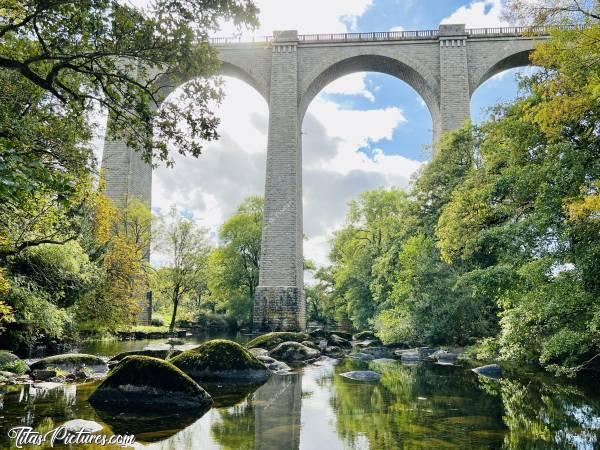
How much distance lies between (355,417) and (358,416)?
83 mm

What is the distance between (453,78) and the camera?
2856 cm

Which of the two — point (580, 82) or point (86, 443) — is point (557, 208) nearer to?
point (580, 82)

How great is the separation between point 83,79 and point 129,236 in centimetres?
2310

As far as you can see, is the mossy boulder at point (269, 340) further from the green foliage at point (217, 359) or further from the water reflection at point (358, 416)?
the water reflection at point (358, 416)

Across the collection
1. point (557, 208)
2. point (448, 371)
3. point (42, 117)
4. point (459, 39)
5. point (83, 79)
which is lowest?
point (448, 371)

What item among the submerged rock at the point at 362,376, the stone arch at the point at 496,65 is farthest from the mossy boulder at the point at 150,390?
the stone arch at the point at 496,65

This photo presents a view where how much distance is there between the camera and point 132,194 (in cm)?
3053

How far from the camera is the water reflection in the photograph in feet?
19.0

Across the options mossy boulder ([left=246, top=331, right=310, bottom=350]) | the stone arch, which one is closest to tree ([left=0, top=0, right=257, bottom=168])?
mossy boulder ([left=246, top=331, right=310, bottom=350])

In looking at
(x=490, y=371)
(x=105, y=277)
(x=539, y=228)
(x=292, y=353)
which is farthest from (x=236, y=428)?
(x=105, y=277)

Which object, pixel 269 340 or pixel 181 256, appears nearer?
pixel 269 340

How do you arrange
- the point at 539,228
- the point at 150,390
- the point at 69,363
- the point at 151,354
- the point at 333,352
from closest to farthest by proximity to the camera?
the point at 150,390
the point at 539,228
the point at 69,363
the point at 151,354
the point at 333,352

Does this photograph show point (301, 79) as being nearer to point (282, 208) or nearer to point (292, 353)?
point (282, 208)

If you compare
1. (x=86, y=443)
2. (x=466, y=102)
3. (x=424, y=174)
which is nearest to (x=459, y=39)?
(x=466, y=102)
